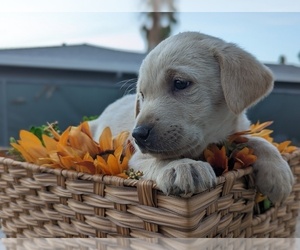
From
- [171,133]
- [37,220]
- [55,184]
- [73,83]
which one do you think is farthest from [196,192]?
[73,83]

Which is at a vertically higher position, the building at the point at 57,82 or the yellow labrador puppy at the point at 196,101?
the yellow labrador puppy at the point at 196,101

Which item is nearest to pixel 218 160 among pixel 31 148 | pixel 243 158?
pixel 243 158

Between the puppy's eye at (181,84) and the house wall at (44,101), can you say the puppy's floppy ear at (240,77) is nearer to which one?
the puppy's eye at (181,84)

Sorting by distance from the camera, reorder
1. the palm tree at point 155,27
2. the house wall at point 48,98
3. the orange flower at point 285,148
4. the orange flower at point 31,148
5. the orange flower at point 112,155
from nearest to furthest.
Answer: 1. the orange flower at point 112,155
2. the orange flower at point 31,148
3. the orange flower at point 285,148
4. the palm tree at point 155,27
5. the house wall at point 48,98

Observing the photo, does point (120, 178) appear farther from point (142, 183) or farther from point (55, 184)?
point (55, 184)

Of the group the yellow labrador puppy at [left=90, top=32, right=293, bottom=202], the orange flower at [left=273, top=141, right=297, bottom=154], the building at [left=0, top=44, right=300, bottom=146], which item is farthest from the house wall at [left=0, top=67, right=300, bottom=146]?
the yellow labrador puppy at [left=90, top=32, right=293, bottom=202]

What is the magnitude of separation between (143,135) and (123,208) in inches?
6.2

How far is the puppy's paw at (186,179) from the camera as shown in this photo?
0.67m

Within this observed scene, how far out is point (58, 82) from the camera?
14.1 ft

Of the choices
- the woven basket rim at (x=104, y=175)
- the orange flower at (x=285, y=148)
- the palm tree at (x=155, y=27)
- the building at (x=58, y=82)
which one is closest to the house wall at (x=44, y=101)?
the building at (x=58, y=82)

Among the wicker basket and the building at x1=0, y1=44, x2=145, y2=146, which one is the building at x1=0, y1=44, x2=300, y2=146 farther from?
the wicker basket

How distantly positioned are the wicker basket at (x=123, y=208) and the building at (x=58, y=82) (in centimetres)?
262

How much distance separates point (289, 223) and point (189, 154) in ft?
1.33

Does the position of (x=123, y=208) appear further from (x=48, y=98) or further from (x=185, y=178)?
(x=48, y=98)
